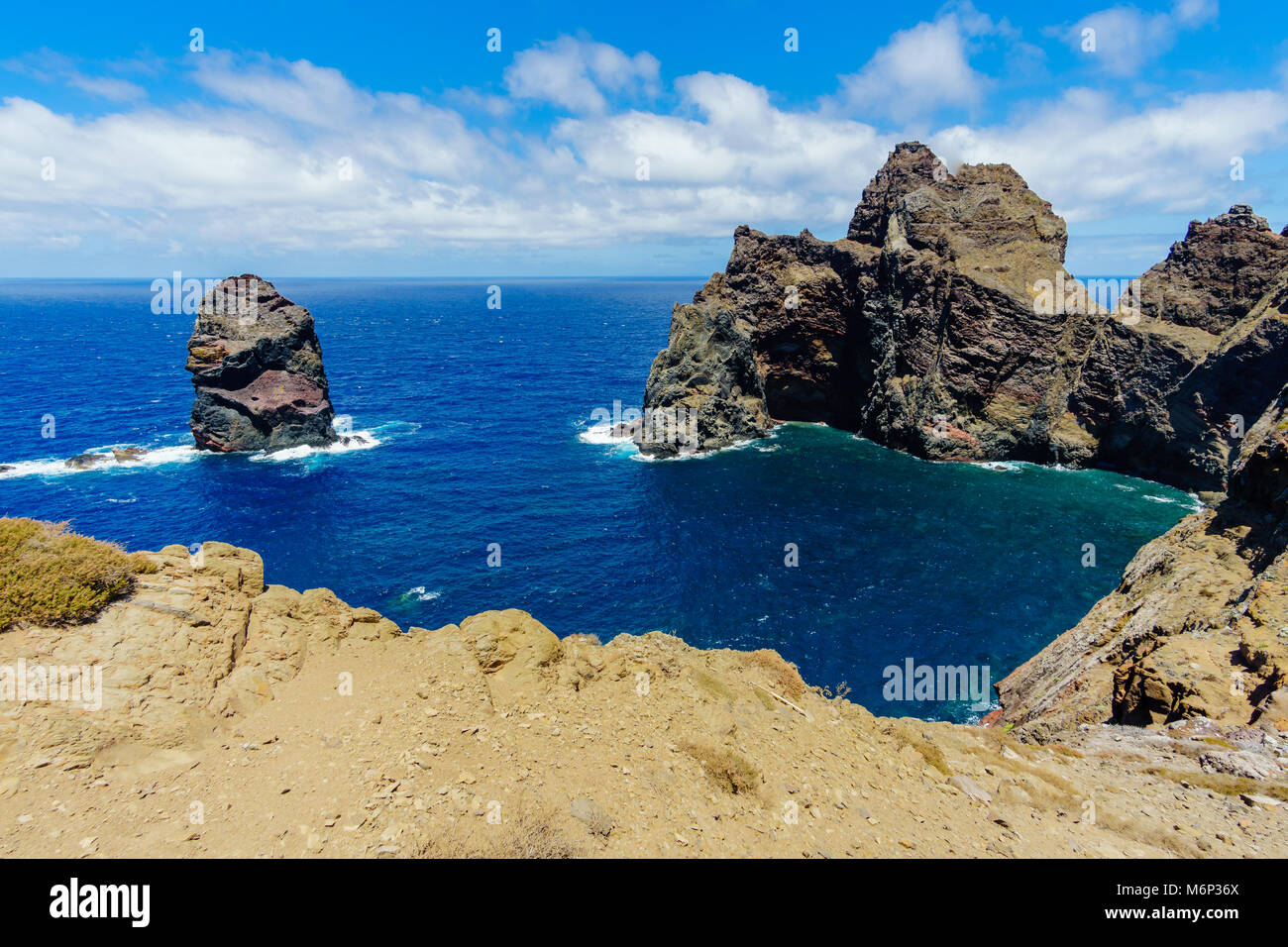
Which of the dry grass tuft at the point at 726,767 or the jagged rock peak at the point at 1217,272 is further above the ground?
the jagged rock peak at the point at 1217,272

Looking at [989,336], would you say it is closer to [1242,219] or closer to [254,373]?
[1242,219]

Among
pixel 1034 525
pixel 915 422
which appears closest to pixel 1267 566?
pixel 1034 525

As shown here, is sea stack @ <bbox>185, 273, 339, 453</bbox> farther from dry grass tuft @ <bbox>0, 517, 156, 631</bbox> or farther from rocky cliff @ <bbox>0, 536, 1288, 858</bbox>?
dry grass tuft @ <bbox>0, 517, 156, 631</bbox>

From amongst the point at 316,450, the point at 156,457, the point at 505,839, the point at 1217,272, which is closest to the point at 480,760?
the point at 505,839

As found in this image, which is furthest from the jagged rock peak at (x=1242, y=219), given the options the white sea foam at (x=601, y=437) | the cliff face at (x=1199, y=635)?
the white sea foam at (x=601, y=437)

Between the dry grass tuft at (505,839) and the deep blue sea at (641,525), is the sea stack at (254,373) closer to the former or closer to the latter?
the deep blue sea at (641,525)

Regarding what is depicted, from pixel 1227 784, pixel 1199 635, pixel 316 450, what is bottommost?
Result: pixel 1227 784

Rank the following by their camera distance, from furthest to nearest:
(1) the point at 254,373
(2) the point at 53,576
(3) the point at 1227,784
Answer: (1) the point at 254,373, (3) the point at 1227,784, (2) the point at 53,576
